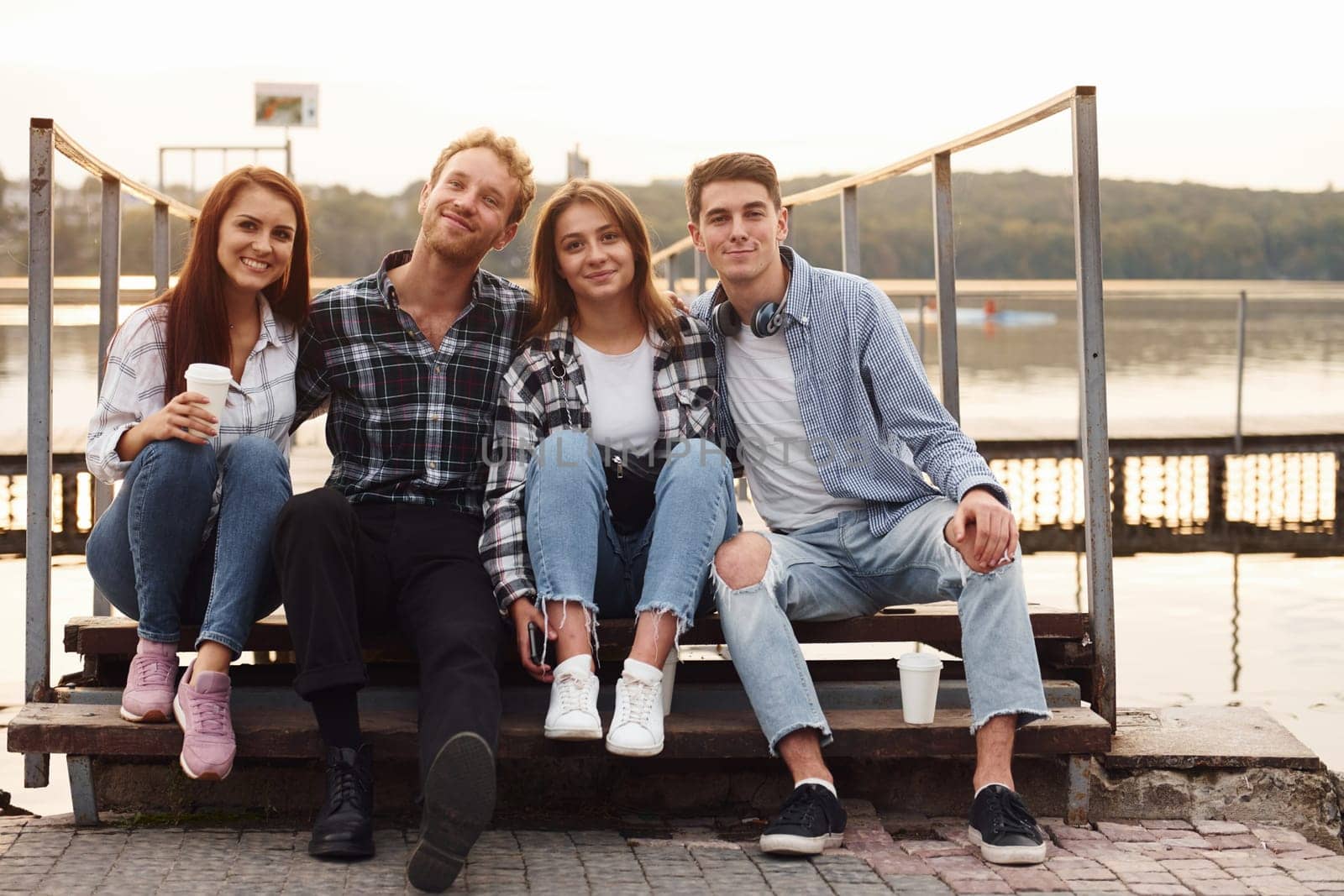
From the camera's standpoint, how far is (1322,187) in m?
26.1

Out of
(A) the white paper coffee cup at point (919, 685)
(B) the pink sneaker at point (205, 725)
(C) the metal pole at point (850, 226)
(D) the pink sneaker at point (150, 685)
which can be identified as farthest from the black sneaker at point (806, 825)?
(C) the metal pole at point (850, 226)

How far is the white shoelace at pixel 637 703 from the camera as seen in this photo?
2375 millimetres

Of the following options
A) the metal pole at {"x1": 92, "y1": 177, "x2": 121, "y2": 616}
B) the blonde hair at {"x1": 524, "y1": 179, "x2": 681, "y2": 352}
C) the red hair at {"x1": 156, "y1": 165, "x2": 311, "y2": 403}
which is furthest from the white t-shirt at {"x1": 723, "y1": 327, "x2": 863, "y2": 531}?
the metal pole at {"x1": 92, "y1": 177, "x2": 121, "y2": 616}

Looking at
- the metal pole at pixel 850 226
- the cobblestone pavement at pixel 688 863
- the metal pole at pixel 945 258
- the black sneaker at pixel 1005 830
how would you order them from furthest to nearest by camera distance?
the metal pole at pixel 850 226 < the metal pole at pixel 945 258 < the black sneaker at pixel 1005 830 < the cobblestone pavement at pixel 688 863

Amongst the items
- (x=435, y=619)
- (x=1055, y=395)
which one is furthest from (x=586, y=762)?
(x=1055, y=395)

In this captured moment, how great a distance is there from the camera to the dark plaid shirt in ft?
8.79

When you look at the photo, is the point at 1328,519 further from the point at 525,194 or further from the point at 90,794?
the point at 90,794

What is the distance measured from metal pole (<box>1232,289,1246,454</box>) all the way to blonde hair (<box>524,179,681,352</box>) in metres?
6.48

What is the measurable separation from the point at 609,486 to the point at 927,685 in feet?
2.23

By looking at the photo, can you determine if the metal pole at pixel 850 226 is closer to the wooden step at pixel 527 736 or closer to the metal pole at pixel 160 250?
the wooden step at pixel 527 736

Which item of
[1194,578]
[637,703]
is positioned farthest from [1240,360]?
[637,703]

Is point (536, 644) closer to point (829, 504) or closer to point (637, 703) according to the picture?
point (637, 703)

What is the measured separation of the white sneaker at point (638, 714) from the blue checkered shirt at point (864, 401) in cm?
55

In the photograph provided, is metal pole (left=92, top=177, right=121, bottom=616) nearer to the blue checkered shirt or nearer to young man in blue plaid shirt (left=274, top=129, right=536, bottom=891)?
young man in blue plaid shirt (left=274, top=129, right=536, bottom=891)
